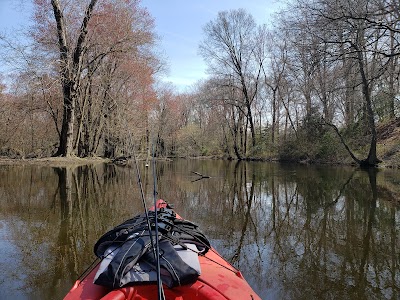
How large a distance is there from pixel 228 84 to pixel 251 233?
26643 mm

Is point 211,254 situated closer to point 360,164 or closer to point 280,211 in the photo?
point 280,211

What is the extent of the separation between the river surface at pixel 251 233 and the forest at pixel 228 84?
2.14 m

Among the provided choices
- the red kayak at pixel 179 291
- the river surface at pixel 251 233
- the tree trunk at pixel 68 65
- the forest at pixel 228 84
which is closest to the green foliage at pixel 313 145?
the forest at pixel 228 84

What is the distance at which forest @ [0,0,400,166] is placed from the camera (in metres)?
10.9

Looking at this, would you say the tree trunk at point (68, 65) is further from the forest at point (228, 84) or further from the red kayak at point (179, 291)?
the red kayak at point (179, 291)

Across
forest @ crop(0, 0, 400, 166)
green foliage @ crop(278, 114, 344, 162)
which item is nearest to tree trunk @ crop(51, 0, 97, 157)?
forest @ crop(0, 0, 400, 166)

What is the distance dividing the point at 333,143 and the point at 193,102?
1201 inches

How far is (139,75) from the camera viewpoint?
20.2 meters

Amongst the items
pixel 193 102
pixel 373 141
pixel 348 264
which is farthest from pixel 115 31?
pixel 193 102

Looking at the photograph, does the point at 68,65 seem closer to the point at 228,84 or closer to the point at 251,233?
the point at 251,233

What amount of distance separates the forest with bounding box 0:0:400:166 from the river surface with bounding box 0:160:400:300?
2141 millimetres

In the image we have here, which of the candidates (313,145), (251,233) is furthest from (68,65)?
(313,145)

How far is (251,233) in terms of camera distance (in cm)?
513

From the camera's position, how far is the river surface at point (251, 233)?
3291 mm
